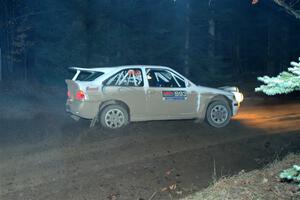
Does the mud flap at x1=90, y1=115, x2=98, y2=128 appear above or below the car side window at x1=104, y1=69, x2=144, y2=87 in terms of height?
below

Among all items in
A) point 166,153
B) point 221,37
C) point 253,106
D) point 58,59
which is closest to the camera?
point 166,153

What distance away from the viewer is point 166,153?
9664 mm

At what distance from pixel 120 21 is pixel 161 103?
12.3m

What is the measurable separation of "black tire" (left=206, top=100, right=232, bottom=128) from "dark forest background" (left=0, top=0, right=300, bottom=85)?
10.7m

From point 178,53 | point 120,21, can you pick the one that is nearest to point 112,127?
point 120,21

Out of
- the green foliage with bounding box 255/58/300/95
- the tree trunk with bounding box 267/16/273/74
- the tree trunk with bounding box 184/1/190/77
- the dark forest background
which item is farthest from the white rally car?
the tree trunk with bounding box 267/16/273/74

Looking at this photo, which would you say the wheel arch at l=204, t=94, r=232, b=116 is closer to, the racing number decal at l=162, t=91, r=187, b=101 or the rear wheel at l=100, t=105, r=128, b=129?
the racing number decal at l=162, t=91, r=187, b=101

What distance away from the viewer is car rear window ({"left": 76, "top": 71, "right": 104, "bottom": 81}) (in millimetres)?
11484

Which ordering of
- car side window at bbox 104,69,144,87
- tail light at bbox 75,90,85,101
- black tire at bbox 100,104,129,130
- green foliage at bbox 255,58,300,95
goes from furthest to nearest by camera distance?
car side window at bbox 104,69,144,87, black tire at bbox 100,104,129,130, tail light at bbox 75,90,85,101, green foliage at bbox 255,58,300,95

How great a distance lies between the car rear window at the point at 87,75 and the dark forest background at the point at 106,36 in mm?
9717

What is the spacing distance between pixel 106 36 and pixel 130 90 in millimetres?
11326

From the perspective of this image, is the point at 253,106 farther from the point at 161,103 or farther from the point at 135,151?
the point at 135,151

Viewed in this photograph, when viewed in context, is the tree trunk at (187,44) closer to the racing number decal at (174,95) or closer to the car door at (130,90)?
the racing number decal at (174,95)

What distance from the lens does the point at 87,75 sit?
11.8 meters
